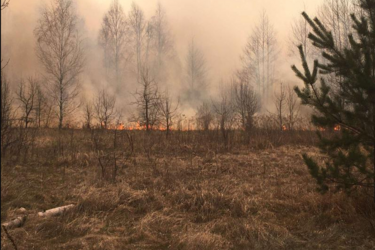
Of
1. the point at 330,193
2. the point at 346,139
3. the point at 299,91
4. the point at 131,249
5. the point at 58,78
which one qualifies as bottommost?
the point at 131,249

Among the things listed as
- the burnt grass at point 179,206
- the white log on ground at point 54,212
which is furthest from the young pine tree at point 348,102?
the white log on ground at point 54,212

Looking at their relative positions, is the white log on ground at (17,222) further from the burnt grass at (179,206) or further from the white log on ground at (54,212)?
the white log on ground at (54,212)

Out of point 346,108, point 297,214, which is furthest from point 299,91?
point 297,214

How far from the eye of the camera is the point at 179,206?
16.3ft

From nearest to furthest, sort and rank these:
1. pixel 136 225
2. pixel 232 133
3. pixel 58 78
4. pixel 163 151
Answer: pixel 136 225, pixel 163 151, pixel 232 133, pixel 58 78

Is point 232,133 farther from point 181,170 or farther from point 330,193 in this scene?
point 330,193

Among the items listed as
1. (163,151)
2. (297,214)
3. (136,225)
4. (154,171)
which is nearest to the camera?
(136,225)

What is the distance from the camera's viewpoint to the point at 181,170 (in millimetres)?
7488

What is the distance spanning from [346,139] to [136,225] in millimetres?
3372

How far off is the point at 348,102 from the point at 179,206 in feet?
10.6

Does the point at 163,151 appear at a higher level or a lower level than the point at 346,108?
lower

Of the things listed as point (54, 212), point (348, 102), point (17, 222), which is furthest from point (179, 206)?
point (348, 102)

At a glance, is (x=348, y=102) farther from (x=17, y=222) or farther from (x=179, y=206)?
(x=17, y=222)

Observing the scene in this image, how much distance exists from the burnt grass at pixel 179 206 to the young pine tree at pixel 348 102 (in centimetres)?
76
